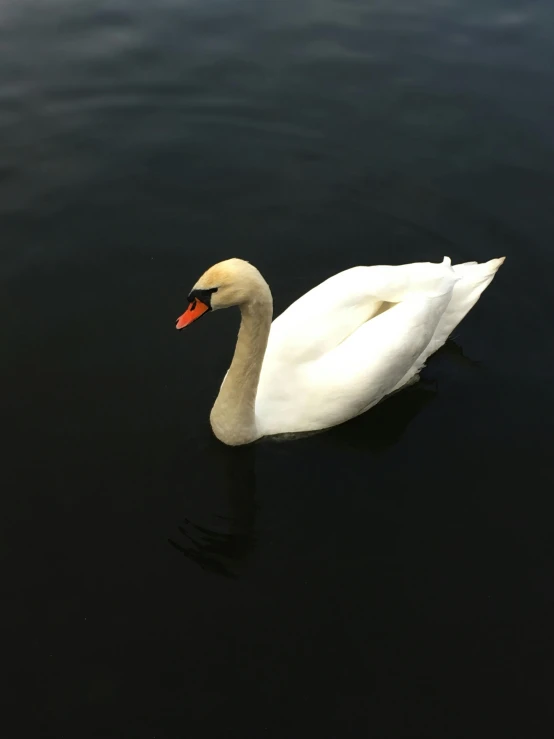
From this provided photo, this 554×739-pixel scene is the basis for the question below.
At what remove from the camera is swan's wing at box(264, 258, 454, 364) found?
650cm

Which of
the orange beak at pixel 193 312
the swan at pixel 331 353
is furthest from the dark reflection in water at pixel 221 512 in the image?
the orange beak at pixel 193 312

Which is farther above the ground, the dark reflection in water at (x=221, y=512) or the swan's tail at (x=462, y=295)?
the swan's tail at (x=462, y=295)

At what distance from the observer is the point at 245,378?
600 centimetres

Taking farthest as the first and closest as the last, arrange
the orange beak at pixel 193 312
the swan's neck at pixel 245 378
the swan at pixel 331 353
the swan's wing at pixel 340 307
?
the swan's wing at pixel 340 307 < the swan at pixel 331 353 < the swan's neck at pixel 245 378 < the orange beak at pixel 193 312

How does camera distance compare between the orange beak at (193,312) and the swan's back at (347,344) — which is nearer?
the orange beak at (193,312)

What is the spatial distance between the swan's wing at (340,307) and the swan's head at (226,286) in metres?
1.08

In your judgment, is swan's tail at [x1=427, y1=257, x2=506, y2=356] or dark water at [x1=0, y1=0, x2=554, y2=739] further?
swan's tail at [x1=427, y1=257, x2=506, y2=356]

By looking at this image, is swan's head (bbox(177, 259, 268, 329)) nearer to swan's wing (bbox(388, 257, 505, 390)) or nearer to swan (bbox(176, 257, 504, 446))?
swan (bbox(176, 257, 504, 446))

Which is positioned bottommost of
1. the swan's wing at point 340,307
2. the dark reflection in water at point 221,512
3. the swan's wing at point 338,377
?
the dark reflection in water at point 221,512

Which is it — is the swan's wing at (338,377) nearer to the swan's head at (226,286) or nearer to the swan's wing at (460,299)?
the swan's wing at (460,299)

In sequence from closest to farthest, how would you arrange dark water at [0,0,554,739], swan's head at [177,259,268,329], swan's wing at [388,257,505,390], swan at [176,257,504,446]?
dark water at [0,0,554,739] → swan's head at [177,259,268,329] → swan at [176,257,504,446] → swan's wing at [388,257,505,390]

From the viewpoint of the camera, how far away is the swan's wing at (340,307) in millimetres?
6504

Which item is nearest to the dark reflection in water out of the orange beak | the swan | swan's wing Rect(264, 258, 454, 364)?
the swan

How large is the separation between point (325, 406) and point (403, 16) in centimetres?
991
